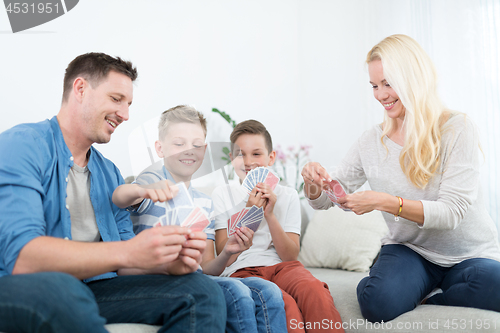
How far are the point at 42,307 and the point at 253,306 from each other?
77cm

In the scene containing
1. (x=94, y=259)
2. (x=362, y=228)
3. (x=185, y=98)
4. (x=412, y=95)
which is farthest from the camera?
(x=185, y=98)

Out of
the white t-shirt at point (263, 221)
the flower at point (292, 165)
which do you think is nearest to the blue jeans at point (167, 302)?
the white t-shirt at point (263, 221)

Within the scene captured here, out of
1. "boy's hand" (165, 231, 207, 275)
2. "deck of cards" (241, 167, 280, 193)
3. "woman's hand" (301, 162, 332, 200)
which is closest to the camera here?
"boy's hand" (165, 231, 207, 275)

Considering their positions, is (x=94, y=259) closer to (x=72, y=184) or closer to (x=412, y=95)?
(x=72, y=184)

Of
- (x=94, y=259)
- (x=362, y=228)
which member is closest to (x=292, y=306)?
(x=94, y=259)

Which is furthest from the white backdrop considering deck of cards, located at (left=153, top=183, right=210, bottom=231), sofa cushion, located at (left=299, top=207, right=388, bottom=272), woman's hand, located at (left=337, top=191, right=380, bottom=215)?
woman's hand, located at (left=337, top=191, right=380, bottom=215)

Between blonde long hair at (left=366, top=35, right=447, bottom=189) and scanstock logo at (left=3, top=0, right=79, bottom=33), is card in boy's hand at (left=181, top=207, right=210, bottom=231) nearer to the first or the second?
blonde long hair at (left=366, top=35, right=447, bottom=189)

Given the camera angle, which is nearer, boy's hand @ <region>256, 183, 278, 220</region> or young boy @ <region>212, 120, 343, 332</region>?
young boy @ <region>212, 120, 343, 332</region>

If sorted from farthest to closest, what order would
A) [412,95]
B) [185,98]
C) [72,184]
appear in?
[185,98], [412,95], [72,184]

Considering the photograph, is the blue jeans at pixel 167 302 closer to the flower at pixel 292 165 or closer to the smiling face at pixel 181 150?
the smiling face at pixel 181 150

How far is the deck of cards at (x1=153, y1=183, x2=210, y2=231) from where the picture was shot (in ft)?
4.26

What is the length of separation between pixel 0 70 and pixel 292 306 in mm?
1920

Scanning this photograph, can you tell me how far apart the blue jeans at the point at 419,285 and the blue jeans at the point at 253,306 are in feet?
1.27

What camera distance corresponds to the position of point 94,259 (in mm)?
1034
